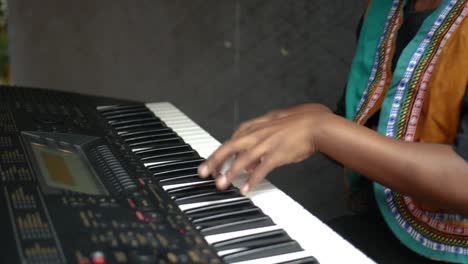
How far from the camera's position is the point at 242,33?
8.60ft

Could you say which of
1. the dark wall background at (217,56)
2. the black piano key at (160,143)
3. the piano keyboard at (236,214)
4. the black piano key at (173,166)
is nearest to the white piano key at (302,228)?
the piano keyboard at (236,214)

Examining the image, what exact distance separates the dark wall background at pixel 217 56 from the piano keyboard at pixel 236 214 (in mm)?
1048

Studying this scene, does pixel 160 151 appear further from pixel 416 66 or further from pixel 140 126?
pixel 416 66

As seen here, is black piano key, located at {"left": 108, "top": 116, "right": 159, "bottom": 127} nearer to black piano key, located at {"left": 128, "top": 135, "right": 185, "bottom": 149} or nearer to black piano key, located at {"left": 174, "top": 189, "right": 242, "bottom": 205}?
black piano key, located at {"left": 128, "top": 135, "right": 185, "bottom": 149}

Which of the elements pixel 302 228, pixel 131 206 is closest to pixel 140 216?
pixel 131 206

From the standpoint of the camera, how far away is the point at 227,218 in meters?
0.96

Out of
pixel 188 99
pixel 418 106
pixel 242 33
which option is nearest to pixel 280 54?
pixel 242 33

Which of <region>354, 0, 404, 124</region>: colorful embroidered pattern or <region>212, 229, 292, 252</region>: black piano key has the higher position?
<region>354, 0, 404, 124</region>: colorful embroidered pattern

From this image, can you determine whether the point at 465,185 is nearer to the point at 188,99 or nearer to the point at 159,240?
the point at 159,240

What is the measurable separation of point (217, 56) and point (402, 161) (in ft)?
6.11

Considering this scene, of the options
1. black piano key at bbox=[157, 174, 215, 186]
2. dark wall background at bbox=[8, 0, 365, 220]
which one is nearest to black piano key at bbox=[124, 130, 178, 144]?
black piano key at bbox=[157, 174, 215, 186]

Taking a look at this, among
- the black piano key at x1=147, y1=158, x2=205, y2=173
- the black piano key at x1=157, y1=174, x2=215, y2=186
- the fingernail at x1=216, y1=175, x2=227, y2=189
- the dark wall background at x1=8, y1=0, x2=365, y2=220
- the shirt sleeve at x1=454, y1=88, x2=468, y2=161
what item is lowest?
the dark wall background at x1=8, y1=0, x2=365, y2=220

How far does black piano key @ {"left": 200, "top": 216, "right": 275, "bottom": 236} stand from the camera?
0.91m

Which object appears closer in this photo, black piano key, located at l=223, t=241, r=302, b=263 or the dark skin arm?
black piano key, located at l=223, t=241, r=302, b=263
